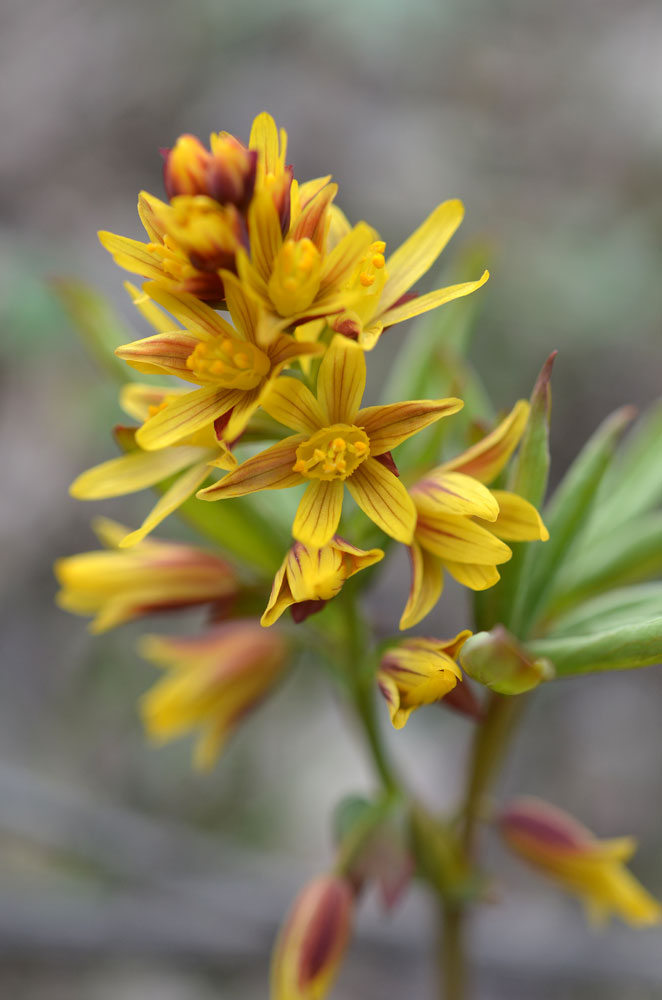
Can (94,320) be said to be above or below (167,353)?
above

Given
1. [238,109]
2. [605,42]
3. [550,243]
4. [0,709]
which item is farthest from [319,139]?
[0,709]

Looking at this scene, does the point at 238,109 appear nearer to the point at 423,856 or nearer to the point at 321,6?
the point at 321,6

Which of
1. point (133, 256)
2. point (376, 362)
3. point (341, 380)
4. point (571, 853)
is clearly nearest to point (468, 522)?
point (341, 380)

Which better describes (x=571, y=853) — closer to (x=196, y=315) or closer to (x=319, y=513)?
(x=319, y=513)

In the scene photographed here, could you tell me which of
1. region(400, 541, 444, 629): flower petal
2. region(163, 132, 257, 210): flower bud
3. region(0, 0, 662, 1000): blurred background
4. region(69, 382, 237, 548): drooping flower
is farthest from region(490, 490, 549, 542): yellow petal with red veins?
region(0, 0, 662, 1000): blurred background

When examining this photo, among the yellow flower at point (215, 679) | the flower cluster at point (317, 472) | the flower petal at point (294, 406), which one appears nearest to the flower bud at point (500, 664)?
the flower cluster at point (317, 472)

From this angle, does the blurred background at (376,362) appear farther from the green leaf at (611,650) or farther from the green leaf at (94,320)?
the green leaf at (611,650)

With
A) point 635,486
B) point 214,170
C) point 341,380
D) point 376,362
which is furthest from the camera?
point 376,362
